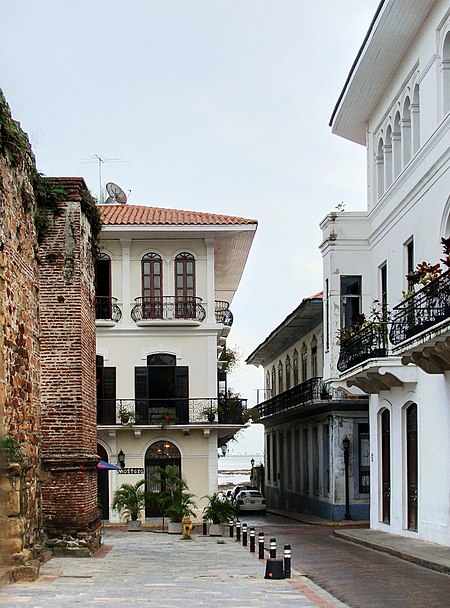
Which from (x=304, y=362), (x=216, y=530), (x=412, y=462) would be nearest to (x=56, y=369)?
(x=216, y=530)

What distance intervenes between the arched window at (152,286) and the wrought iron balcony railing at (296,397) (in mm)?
7145

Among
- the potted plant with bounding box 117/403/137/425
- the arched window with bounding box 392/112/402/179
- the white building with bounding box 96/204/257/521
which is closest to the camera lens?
the arched window with bounding box 392/112/402/179

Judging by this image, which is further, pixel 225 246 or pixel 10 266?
pixel 225 246

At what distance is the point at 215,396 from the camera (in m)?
37.7

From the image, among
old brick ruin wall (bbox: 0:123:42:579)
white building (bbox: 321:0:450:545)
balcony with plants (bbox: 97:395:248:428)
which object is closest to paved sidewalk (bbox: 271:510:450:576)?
white building (bbox: 321:0:450:545)

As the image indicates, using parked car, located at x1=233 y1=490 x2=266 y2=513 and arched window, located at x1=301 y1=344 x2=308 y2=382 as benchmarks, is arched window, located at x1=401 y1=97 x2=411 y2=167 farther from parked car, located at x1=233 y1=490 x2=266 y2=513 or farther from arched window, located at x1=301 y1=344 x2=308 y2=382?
parked car, located at x1=233 y1=490 x2=266 y2=513

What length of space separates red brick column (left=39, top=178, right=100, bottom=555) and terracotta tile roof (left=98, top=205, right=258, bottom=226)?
17.3 meters

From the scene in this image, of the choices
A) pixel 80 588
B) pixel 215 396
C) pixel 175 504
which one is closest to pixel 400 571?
pixel 80 588

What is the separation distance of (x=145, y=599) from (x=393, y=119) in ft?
60.0

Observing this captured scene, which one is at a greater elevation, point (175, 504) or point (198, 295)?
point (198, 295)

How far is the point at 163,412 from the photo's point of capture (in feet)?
122

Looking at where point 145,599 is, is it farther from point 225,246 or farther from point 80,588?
point 225,246

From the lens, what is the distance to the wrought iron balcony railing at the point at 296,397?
40.3m

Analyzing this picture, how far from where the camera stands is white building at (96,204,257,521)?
37.1 m
